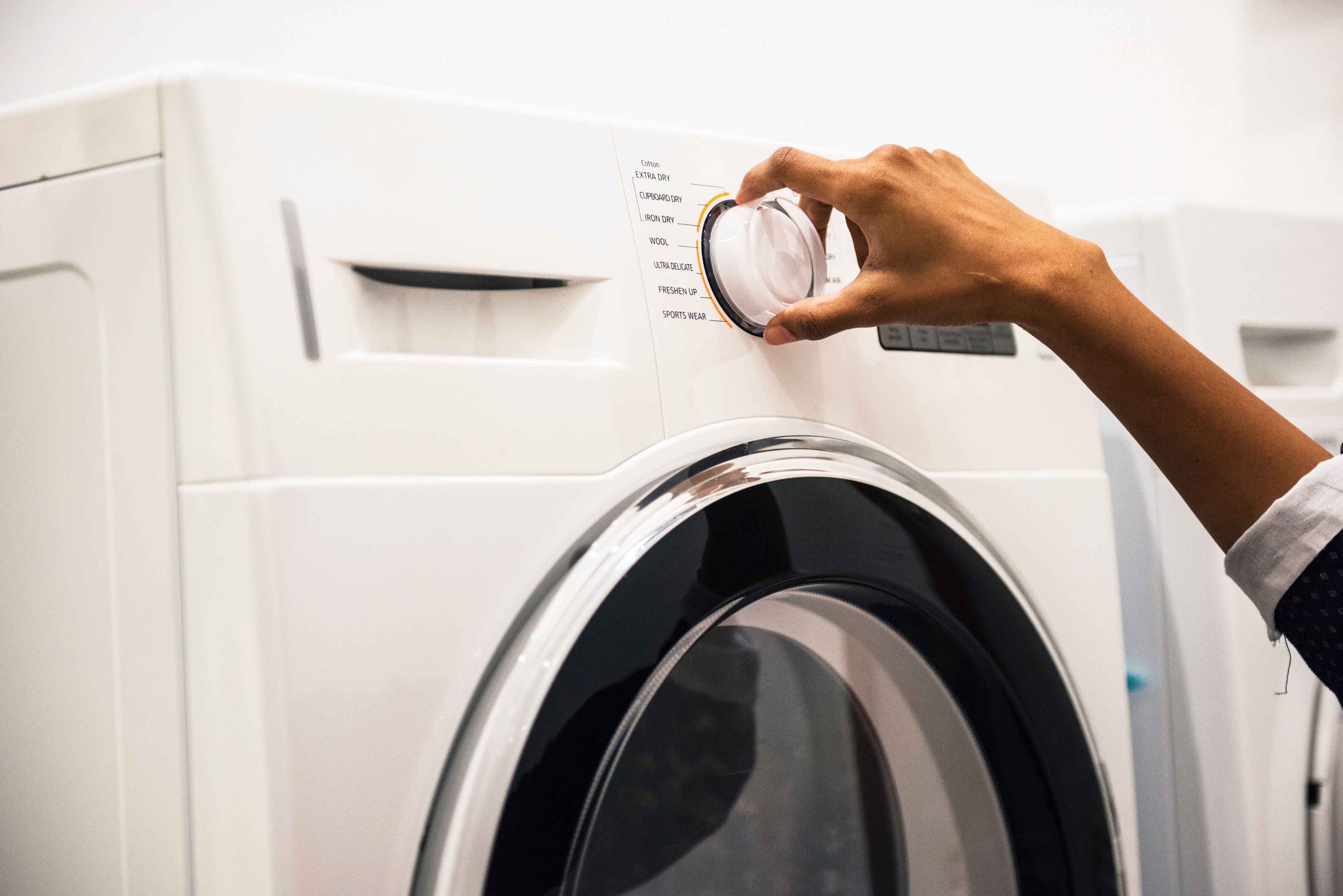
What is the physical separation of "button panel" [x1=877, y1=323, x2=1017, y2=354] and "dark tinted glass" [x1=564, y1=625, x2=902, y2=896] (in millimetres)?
173

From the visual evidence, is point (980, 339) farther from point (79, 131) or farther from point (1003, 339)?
point (79, 131)

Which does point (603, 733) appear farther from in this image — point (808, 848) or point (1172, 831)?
point (1172, 831)

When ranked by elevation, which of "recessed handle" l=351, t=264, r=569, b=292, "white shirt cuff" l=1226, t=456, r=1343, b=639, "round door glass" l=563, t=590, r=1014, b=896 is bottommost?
"round door glass" l=563, t=590, r=1014, b=896

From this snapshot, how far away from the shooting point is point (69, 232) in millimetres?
409

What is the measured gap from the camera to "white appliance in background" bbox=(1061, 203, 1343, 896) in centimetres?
69

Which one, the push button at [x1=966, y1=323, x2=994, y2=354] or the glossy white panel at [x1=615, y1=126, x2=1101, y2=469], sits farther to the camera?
the push button at [x1=966, y1=323, x2=994, y2=354]

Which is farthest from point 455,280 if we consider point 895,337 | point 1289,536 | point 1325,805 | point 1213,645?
point 1325,805

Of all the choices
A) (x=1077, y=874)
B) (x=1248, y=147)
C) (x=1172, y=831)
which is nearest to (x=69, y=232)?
(x=1077, y=874)

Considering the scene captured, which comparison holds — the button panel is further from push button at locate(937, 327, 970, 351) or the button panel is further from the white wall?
the white wall

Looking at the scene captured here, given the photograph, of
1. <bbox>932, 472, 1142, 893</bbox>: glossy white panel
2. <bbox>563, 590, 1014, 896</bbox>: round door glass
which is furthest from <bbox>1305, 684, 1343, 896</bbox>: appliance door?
<bbox>563, 590, 1014, 896</bbox>: round door glass

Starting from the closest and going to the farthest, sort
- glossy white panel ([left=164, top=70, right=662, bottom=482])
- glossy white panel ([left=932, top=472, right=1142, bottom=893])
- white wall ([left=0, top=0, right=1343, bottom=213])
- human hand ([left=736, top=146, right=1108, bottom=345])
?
glossy white panel ([left=164, top=70, right=662, bottom=482]) → human hand ([left=736, top=146, right=1108, bottom=345]) → glossy white panel ([left=932, top=472, right=1142, bottom=893]) → white wall ([left=0, top=0, right=1343, bottom=213])

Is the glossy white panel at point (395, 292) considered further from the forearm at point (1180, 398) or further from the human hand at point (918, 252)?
the forearm at point (1180, 398)

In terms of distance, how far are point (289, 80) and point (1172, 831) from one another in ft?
2.41

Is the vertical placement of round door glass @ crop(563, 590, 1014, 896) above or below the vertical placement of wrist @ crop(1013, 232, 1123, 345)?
below
